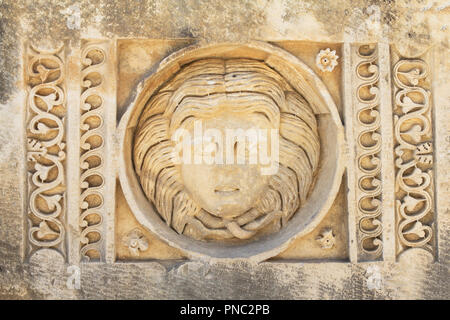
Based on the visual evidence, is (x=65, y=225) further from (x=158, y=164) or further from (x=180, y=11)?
(x=180, y=11)

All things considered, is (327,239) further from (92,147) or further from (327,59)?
(92,147)

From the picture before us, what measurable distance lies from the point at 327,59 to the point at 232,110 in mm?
637

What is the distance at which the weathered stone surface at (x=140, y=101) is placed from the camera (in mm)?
3621

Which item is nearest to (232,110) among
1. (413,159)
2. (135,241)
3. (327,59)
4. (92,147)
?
(327,59)

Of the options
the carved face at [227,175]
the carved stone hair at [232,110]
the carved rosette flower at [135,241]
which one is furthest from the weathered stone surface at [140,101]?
the carved face at [227,175]

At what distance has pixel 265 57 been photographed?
12.4 ft

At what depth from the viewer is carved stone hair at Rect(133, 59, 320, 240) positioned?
3775mm

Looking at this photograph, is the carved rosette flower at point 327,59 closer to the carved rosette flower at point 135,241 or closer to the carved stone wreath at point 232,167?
the carved stone wreath at point 232,167

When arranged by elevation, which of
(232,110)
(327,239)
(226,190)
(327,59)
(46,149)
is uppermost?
(327,59)

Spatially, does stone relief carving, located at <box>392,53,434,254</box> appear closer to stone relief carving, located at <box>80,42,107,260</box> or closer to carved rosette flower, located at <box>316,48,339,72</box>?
carved rosette flower, located at <box>316,48,339,72</box>

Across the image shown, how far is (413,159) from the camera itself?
371 cm

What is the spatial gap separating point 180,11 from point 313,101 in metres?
0.97

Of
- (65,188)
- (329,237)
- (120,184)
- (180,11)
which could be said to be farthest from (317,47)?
(65,188)

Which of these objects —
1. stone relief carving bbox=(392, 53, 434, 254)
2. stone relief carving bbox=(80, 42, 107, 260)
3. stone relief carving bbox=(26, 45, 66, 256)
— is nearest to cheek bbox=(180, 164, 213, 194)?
stone relief carving bbox=(80, 42, 107, 260)
